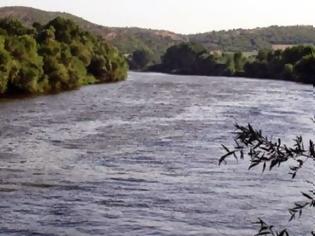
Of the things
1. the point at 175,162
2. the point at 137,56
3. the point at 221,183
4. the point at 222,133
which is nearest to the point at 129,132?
the point at 222,133

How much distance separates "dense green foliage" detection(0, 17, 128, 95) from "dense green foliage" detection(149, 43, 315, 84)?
2623cm

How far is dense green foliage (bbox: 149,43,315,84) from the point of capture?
104 m

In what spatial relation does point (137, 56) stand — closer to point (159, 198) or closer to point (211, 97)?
point (211, 97)

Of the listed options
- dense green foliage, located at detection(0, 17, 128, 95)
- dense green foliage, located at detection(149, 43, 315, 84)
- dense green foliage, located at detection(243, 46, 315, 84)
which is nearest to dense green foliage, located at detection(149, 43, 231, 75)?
dense green foliage, located at detection(149, 43, 315, 84)

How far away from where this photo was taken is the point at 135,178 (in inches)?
890

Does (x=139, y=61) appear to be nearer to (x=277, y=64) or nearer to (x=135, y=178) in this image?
(x=277, y=64)

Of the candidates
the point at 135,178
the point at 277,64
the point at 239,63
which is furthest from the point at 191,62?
the point at 135,178

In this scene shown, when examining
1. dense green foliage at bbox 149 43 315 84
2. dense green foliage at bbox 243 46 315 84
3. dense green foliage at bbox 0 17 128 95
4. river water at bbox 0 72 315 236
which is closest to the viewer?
river water at bbox 0 72 315 236

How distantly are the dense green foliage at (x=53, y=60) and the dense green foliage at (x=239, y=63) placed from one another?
2623 cm

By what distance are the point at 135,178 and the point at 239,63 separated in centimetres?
10970

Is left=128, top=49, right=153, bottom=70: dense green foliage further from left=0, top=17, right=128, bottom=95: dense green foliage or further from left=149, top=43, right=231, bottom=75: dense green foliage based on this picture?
left=0, top=17, right=128, bottom=95: dense green foliage

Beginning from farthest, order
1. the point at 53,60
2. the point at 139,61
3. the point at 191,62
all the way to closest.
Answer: the point at 139,61 < the point at 191,62 < the point at 53,60

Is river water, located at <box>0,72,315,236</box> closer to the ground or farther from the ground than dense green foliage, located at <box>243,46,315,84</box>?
closer to the ground

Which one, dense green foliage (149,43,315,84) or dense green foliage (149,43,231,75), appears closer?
dense green foliage (149,43,315,84)
